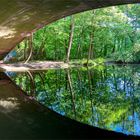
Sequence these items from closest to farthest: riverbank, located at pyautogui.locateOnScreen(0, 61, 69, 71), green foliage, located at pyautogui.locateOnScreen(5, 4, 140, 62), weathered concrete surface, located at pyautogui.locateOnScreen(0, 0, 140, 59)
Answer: weathered concrete surface, located at pyautogui.locateOnScreen(0, 0, 140, 59) < riverbank, located at pyautogui.locateOnScreen(0, 61, 69, 71) < green foliage, located at pyautogui.locateOnScreen(5, 4, 140, 62)

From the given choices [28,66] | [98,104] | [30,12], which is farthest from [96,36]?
[98,104]

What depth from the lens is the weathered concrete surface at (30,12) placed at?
11191mm

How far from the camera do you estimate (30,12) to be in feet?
42.3

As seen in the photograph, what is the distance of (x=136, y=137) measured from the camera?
5934mm

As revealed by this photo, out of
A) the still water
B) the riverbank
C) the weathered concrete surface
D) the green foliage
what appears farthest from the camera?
the green foliage

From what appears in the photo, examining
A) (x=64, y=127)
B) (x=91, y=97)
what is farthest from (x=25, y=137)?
(x=91, y=97)

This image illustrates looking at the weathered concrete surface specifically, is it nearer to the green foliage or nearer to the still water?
the still water

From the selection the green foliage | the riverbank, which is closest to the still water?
the riverbank

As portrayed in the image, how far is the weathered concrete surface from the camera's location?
36.7 ft

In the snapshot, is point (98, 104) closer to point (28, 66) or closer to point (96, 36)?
point (28, 66)

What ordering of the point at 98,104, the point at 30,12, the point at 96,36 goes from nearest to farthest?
the point at 98,104
the point at 30,12
the point at 96,36

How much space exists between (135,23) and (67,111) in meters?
27.5

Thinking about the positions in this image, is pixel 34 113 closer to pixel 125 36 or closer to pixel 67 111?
pixel 67 111

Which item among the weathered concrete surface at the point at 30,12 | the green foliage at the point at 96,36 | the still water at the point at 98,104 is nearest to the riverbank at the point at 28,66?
the weathered concrete surface at the point at 30,12
